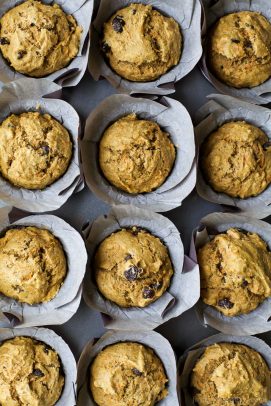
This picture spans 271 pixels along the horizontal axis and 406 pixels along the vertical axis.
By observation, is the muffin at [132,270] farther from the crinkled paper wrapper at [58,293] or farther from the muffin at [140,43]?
the muffin at [140,43]

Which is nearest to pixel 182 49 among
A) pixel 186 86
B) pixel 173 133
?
pixel 186 86

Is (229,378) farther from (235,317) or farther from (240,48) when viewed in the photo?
(240,48)

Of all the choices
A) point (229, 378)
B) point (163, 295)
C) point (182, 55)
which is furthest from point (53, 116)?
point (229, 378)

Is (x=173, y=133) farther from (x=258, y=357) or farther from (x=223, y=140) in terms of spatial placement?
(x=258, y=357)

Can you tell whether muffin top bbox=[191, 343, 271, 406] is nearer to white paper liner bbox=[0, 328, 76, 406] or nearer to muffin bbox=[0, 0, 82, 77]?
white paper liner bbox=[0, 328, 76, 406]

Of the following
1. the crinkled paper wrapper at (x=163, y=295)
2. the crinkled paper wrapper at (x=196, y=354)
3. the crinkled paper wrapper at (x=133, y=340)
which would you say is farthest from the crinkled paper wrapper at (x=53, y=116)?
the crinkled paper wrapper at (x=196, y=354)

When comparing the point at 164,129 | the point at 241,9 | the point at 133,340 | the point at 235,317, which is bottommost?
the point at 133,340

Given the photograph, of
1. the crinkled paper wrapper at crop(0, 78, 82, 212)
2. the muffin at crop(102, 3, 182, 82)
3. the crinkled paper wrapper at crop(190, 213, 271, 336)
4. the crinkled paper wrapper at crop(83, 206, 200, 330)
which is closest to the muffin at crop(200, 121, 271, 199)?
the crinkled paper wrapper at crop(190, 213, 271, 336)
